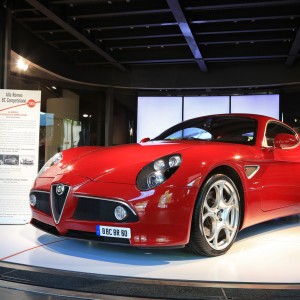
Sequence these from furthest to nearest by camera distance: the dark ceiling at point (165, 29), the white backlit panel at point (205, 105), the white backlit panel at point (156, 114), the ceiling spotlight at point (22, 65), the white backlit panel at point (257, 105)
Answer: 1. the white backlit panel at point (156, 114)
2. the white backlit panel at point (205, 105)
3. the white backlit panel at point (257, 105)
4. the ceiling spotlight at point (22, 65)
5. the dark ceiling at point (165, 29)

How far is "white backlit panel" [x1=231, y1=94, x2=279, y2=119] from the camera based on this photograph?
37.8 ft

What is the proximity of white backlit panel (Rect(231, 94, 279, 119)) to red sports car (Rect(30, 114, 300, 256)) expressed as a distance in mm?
8081

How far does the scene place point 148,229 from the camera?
2.71 meters

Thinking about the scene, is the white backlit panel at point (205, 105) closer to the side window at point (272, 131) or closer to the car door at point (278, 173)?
the side window at point (272, 131)

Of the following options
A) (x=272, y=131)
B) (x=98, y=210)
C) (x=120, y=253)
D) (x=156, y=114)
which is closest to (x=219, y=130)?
(x=272, y=131)

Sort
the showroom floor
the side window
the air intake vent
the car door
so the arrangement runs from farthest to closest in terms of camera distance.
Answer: the side window, the car door, the air intake vent, the showroom floor

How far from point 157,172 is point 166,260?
677 mm

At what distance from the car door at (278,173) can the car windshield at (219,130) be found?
187mm

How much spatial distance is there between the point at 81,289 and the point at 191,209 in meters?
0.92

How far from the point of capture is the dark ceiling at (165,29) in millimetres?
6895

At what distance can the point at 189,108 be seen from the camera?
12117mm

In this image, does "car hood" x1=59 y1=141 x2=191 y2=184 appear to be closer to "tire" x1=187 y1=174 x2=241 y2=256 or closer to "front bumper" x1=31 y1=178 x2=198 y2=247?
"front bumper" x1=31 y1=178 x2=198 y2=247

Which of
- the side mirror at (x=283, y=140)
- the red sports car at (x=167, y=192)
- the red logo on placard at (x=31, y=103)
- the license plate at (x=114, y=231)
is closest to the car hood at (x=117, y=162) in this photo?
the red sports car at (x=167, y=192)

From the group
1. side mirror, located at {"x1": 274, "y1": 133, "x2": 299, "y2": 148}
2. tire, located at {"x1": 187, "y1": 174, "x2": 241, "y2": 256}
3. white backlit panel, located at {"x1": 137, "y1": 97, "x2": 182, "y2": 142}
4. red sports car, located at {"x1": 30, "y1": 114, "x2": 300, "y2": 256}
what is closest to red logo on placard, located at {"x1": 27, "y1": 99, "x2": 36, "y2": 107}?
red sports car, located at {"x1": 30, "y1": 114, "x2": 300, "y2": 256}
